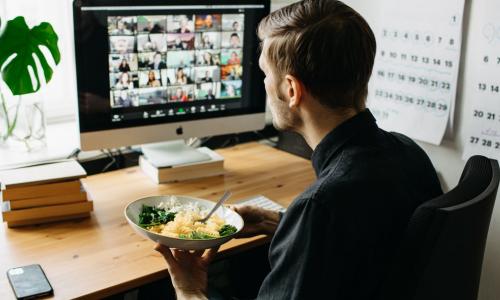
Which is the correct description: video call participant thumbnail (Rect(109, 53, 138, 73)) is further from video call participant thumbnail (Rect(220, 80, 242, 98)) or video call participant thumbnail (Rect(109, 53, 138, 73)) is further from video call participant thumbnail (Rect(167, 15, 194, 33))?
video call participant thumbnail (Rect(220, 80, 242, 98))

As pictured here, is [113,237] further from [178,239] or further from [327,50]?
[327,50]

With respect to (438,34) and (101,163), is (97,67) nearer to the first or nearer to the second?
(101,163)

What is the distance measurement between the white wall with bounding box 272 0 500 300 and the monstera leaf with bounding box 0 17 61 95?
1274 mm

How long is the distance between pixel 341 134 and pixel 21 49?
3.25 ft

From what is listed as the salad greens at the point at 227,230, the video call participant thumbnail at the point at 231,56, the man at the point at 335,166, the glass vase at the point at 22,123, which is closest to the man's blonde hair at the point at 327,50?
the man at the point at 335,166

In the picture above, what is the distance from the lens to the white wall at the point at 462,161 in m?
1.86

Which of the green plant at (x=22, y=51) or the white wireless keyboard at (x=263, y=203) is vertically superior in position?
the green plant at (x=22, y=51)

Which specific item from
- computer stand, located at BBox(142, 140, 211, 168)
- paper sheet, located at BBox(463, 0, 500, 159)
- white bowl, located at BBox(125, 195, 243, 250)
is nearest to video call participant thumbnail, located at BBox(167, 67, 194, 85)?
computer stand, located at BBox(142, 140, 211, 168)

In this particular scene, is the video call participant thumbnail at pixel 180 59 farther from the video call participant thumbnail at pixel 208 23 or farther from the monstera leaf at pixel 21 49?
the monstera leaf at pixel 21 49

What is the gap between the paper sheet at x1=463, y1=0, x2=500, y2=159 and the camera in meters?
1.77

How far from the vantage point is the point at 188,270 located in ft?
4.46

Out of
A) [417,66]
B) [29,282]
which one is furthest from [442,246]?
[417,66]

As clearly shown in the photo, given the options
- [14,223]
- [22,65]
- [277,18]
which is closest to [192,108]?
[22,65]

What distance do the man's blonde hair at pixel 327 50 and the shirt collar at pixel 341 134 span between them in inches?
1.4
